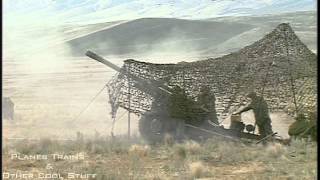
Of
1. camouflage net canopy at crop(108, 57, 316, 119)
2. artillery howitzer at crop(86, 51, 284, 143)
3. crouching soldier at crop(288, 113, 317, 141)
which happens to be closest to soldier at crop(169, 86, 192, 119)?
artillery howitzer at crop(86, 51, 284, 143)

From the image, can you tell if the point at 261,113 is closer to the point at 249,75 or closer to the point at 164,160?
the point at 249,75

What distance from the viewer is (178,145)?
9.69m

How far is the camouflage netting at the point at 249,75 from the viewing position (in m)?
10.8

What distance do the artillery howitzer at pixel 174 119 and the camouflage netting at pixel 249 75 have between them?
0.19 metres

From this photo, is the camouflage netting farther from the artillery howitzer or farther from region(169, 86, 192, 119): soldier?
region(169, 86, 192, 119): soldier

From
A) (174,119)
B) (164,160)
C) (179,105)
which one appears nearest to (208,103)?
(179,105)

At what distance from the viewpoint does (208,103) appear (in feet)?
35.2

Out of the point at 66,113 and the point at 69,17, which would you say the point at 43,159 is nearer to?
the point at 69,17

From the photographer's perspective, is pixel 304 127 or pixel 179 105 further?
pixel 179 105

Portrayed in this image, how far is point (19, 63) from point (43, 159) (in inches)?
280

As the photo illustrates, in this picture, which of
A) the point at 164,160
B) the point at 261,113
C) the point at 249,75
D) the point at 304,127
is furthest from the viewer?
the point at 249,75

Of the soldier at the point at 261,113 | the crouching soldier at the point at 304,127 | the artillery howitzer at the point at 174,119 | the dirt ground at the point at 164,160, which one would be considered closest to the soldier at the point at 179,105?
the artillery howitzer at the point at 174,119

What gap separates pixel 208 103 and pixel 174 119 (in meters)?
0.75

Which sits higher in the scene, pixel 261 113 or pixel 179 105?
pixel 179 105
